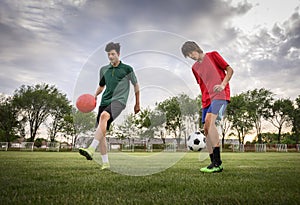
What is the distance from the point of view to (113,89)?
522 cm

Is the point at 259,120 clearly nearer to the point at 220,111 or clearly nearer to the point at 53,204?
the point at 220,111

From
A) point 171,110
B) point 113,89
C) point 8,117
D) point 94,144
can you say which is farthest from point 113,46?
point 8,117

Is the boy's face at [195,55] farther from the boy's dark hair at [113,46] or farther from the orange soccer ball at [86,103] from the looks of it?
the orange soccer ball at [86,103]

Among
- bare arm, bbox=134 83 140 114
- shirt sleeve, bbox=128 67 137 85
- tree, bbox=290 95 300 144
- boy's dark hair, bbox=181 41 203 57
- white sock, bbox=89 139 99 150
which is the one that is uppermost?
tree, bbox=290 95 300 144

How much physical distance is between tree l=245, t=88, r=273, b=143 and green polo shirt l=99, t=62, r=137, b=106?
49.6m

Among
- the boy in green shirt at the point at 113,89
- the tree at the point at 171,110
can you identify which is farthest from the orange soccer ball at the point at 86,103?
the tree at the point at 171,110

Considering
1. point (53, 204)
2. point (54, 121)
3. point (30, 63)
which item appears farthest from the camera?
point (54, 121)

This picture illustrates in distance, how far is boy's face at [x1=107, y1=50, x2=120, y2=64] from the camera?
5.21m

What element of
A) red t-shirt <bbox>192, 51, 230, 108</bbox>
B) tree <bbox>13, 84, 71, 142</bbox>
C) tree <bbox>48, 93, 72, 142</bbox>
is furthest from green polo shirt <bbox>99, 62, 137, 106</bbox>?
tree <bbox>48, 93, 72, 142</bbox>

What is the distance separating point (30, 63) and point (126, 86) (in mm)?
28915

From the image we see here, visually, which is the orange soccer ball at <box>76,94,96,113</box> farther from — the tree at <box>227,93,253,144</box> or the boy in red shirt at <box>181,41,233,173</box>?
the tree at <box>227,93,253,144</box>

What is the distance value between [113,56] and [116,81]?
1.51 ft

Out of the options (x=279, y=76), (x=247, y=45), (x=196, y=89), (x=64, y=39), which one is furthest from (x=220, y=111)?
(x=279, y=76)

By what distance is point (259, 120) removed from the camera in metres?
51.8
